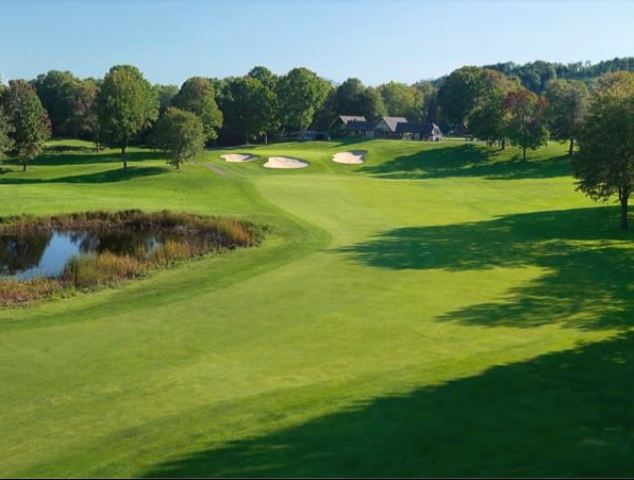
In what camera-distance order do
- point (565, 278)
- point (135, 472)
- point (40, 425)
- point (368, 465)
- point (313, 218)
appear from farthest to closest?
point (313, 218), point (565, 278), point (40, 425), point (135, 472), point (368, 465)

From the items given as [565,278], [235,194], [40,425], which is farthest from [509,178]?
[40,425]

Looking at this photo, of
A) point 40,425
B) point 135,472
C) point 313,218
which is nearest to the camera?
point 135,472

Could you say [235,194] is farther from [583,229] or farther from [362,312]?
[362,312]

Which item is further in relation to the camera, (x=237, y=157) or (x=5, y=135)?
(x=237, y=157)

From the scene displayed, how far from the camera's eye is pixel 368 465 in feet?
33.4

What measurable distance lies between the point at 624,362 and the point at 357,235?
2160 centimetres

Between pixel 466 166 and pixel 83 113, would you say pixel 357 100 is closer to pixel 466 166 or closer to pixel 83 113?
pixel 83 113

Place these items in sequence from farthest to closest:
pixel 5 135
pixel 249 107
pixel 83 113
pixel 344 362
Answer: pixel 249 107, pixel 83 113, pixel 5 135, pixel 344 362

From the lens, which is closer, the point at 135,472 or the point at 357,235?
the point at 135,472

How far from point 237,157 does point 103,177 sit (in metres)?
19.4

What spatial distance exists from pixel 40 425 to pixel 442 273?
18199 mm

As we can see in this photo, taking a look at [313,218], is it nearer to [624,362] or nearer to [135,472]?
[624,362]

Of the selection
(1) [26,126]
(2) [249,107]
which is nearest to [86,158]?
(1) [26,126]

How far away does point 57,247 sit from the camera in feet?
127
